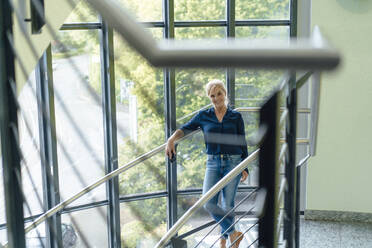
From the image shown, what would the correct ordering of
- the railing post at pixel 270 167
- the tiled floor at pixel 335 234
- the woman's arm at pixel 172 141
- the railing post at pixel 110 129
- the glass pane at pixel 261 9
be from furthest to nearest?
1. the glass pane at pixel 261 9
2. the railing post at pixel 110 129
3. the tiled floor at pixel 335 234
4. the woman's arm at pixel 172 141
5. the railing post at pixel 270 167

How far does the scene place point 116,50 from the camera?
5.45 m

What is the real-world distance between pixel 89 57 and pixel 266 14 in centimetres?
191

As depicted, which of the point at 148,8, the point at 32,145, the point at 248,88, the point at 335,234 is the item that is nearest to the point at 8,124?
the point at 32,145

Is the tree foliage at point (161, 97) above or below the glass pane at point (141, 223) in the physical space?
above

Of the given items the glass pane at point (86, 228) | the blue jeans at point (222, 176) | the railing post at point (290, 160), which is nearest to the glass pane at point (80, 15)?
the glass pane at point (86, 228)

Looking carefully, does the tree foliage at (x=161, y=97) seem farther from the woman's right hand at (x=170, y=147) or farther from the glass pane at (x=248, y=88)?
the woman's right hand at (x=170, y=147)

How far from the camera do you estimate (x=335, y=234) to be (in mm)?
5371

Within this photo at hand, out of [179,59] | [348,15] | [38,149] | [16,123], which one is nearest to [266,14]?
[348,15]

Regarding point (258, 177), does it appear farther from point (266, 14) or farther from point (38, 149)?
point (266, 14)

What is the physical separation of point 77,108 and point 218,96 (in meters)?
2.56

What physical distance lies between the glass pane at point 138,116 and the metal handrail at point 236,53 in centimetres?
494

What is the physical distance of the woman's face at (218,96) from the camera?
122 inches

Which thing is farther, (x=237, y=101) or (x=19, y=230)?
(x=237, y=101)

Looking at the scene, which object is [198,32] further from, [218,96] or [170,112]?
[218,96]
